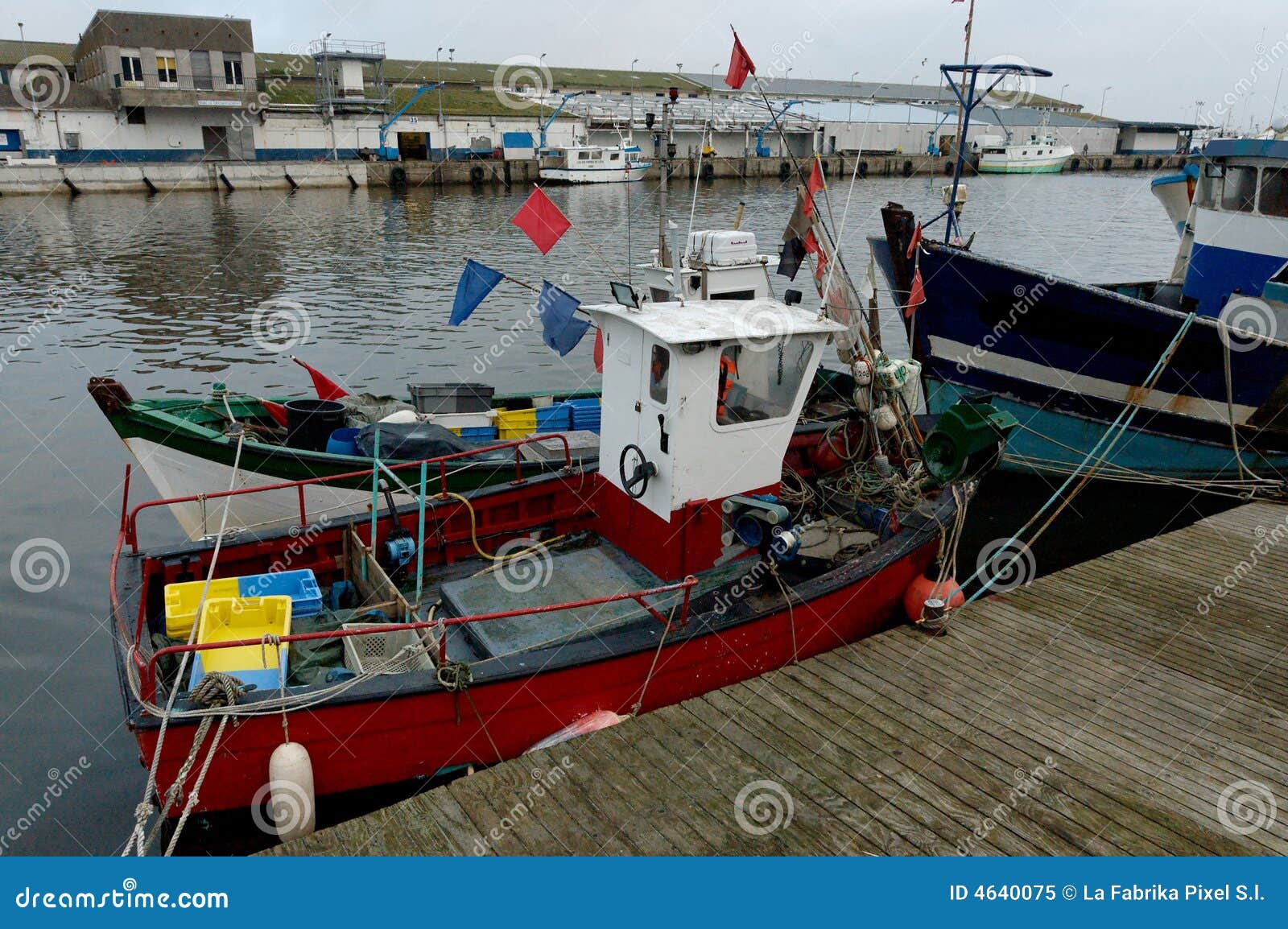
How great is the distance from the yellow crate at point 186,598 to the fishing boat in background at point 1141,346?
338 inches

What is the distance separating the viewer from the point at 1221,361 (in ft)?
38.4

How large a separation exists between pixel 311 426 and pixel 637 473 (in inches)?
221

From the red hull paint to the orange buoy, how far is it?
574 mm

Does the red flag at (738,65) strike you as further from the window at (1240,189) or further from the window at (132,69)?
the window at (132,69)

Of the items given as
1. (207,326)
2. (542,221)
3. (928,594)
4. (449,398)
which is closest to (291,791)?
(928,594)

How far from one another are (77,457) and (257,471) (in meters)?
6.55

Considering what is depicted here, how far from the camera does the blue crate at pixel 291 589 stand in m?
6.75

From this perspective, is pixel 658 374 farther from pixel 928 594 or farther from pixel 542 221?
pixel 542 221

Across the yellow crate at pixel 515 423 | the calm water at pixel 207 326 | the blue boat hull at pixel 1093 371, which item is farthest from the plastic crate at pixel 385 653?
the blue boat hull at pixel 1093 371

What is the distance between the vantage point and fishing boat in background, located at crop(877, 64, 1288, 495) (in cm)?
1170

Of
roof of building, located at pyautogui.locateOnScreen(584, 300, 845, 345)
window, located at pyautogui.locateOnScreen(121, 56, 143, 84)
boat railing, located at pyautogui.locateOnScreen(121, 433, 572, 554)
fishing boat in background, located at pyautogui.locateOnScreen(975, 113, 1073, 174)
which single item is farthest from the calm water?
fishing boat in background, located at pyautogui.locateOnScreen(975, 113, 1073, 174)

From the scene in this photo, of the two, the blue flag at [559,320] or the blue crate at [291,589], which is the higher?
the blue flag at [559,320]

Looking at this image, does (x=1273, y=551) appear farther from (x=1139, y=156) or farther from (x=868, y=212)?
(x=1139, y=156)

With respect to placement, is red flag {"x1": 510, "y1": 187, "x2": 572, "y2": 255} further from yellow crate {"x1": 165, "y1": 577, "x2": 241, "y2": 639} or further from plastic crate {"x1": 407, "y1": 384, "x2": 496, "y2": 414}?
yellow crate {"x1": 165, "y1": 577, "x2": 241, "y2": 639}
